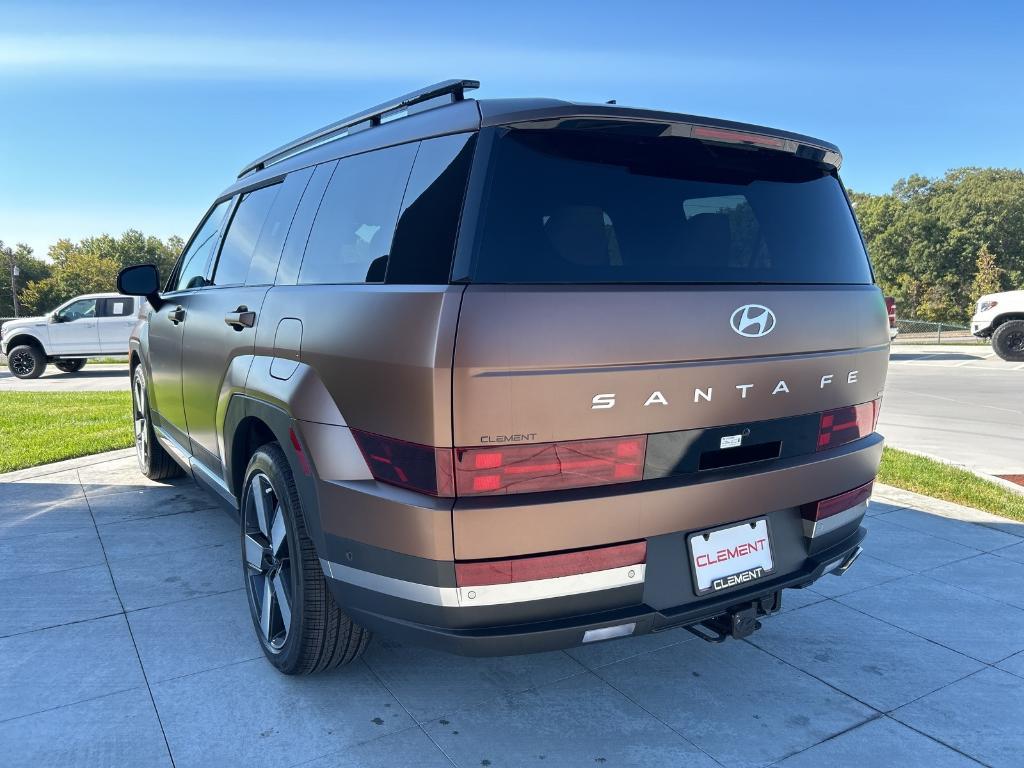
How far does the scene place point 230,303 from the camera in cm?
340

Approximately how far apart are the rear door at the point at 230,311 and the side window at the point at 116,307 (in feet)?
52.1

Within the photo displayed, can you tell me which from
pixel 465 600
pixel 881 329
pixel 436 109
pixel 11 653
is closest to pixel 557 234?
pixel 436 109

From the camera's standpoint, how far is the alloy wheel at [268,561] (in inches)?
113

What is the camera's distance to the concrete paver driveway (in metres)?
2.45

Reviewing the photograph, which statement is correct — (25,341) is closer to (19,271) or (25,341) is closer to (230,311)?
(230,311)

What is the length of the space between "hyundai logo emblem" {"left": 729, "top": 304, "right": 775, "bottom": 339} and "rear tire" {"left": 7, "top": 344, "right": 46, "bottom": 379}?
1890 cm

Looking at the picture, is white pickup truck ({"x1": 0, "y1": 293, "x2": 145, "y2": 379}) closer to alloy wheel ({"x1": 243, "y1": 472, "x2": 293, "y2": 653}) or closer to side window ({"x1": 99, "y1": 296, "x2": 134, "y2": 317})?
side window ({"x1": 99, "y1": 296, "x2": 134, "y2": 317})

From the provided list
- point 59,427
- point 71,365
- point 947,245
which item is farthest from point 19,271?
point 947,245

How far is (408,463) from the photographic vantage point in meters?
2.10

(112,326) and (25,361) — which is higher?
(112,326)

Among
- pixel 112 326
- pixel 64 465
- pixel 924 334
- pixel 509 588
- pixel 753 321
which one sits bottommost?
pixel 924 334

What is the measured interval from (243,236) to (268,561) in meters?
1.62

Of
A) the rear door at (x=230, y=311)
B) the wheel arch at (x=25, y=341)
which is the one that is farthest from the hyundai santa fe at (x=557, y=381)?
the wheel arch at (x=25, y=341)

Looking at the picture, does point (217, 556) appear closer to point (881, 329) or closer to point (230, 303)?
point (230, 303)
